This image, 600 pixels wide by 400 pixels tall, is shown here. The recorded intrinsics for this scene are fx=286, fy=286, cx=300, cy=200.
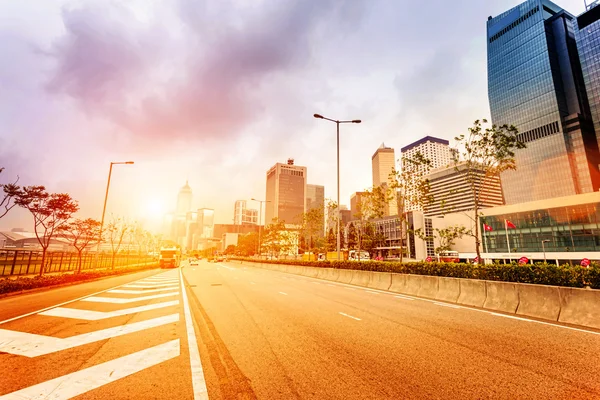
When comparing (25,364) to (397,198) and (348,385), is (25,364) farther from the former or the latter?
(397,198)

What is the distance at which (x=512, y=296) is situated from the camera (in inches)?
387

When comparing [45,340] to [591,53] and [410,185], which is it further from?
[591,53]

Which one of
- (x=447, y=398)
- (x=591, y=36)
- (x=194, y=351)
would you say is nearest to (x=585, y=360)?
(x=447, y=398)

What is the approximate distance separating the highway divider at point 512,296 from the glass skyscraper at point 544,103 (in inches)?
6421

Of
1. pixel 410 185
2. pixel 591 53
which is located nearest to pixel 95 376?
pixel 410 185

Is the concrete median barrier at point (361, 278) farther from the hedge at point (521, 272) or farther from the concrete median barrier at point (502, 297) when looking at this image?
the concrete median barrier at point (502, 297)

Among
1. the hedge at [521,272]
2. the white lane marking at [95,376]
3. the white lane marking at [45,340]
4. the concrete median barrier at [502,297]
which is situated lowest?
the white lane marking at [45,340]

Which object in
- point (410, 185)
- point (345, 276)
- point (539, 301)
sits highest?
point (410, 185)

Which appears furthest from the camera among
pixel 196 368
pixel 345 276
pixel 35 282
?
pixel 345 276

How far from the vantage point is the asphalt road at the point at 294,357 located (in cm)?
363

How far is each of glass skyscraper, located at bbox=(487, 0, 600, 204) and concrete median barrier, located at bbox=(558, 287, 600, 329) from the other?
166 metres

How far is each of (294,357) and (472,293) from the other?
9.56 meters

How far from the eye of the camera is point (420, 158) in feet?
76.0

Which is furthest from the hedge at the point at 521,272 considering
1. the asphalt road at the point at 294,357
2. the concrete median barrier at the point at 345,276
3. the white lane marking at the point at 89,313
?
the white lane marking at the point at 89,313
